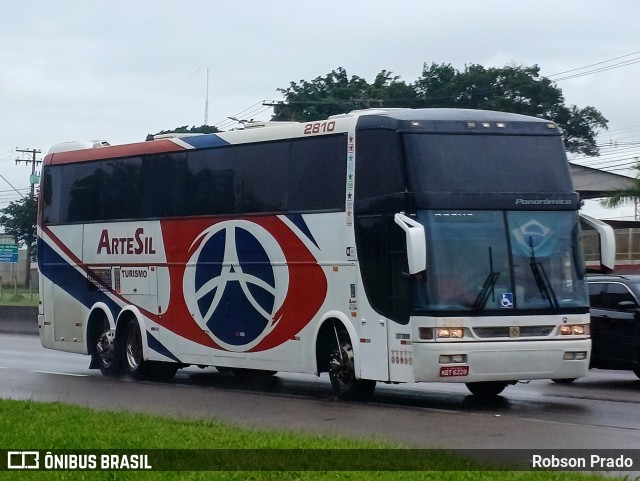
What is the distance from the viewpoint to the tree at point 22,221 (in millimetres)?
71188

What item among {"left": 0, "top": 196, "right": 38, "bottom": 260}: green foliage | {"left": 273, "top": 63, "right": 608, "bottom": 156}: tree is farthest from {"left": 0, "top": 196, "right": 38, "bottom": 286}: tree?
{"left": 273, "top": 63, "right": 608, "bottom": 156}: tree

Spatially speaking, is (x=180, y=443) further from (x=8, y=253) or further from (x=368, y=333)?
(x=8, y=253)

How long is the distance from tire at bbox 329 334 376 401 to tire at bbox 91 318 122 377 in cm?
628

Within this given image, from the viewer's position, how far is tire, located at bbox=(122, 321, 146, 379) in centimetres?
2166

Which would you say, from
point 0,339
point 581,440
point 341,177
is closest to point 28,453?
point 581,440

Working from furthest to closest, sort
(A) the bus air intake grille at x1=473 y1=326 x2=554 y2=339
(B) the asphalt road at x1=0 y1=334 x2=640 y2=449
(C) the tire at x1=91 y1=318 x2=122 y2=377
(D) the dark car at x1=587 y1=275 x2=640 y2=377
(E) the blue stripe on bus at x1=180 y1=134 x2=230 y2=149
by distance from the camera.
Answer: (C) the tire at x1=91 y1=318 x2=122 y2=377 < (E) the blue stripe on bus at x1=180 y1=134 x2=230 y2=149 < (D) the dark car at x1=587 y1=275 x2=640 y2=377 < (A) the bus air intake grille at x1=473 y1=326 x2=554 y2=339 < (B) the asphalt road at x1=0 y1=334 x2=640 y2=449

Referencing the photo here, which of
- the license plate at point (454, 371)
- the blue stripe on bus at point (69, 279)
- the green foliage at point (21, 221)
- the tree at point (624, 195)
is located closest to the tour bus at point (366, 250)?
the license plate at point (454, 371)

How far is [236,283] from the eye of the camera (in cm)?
1927

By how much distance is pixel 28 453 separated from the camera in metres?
10.6

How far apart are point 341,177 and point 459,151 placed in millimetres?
1743

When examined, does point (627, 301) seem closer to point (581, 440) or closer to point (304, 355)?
point (304, 355)

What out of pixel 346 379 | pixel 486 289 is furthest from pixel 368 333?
pixel 486 289

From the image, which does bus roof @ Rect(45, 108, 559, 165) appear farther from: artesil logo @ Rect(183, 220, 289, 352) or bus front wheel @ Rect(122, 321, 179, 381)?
bus front wheel @ Rect(122, 321, 179, 381)

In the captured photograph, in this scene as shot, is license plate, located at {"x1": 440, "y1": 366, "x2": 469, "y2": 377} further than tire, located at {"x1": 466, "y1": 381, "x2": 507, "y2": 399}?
No
